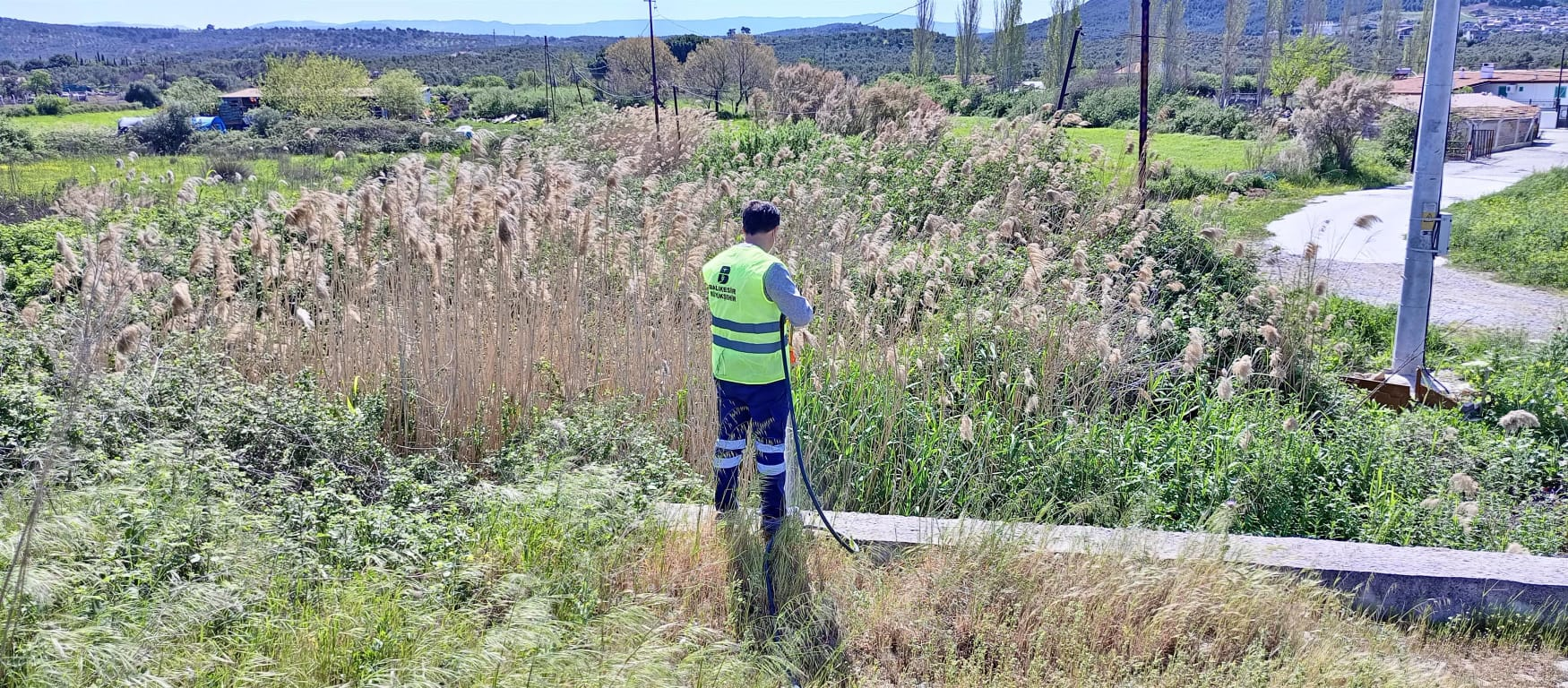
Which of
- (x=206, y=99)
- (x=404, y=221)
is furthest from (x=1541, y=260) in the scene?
A: (x=206, y=99)

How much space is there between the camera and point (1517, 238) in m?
15.1

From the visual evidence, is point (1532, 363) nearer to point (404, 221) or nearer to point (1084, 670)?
point (1084, 670)

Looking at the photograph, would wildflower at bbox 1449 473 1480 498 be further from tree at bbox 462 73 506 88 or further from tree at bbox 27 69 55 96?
tree at bbox 27 69 55 96

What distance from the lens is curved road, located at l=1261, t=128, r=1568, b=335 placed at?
11.1m

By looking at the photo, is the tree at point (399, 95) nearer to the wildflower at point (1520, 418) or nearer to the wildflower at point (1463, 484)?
the wildflower at point (1520, 418)

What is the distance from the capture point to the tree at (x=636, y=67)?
65.9 meters

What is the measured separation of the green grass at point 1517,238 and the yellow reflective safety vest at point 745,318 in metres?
12.8

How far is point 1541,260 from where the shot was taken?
1361cm

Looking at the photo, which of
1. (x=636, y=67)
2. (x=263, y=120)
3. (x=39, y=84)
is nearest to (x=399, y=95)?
(x=263, y=120)

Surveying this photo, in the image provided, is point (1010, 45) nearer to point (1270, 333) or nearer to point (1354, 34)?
point (1354, 34)

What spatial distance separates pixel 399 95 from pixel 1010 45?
42148 millimetres

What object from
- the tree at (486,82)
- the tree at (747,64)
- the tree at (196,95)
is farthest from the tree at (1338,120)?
the tree at (486,82)

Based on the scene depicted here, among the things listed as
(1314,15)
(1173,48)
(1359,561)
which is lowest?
(1359,561)

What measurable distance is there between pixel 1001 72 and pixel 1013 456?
7197 centimetres
